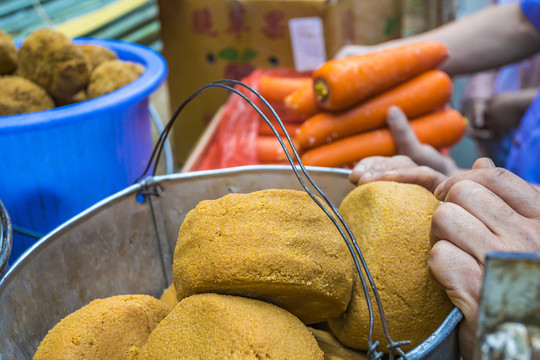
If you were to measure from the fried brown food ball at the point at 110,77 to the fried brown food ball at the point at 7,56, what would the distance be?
0.56 feet

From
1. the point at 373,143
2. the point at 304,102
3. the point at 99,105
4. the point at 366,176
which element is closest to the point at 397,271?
the point at 366,176

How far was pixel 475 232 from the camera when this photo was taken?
548mm

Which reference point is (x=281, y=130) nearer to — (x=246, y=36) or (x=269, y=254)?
(x=246, y=36)

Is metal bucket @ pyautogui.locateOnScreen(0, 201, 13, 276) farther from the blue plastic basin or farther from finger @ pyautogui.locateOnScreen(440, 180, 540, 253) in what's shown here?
finger @ pyautogui.locateOnScreen(440, 180, 540, 253)

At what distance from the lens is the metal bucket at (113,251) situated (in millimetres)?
618

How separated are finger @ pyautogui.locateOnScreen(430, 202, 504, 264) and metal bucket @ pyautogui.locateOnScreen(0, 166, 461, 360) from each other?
0.08 m

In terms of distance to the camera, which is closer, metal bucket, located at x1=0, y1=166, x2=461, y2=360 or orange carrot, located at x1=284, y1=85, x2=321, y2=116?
metal bucket, located at x1=0, y1=166, x2=461, y2=360

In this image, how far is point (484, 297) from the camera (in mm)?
337

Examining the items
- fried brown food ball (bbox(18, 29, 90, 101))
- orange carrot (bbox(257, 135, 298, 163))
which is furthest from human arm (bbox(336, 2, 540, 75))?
fried brown food ball (bbox(18, 29, 90, 101))

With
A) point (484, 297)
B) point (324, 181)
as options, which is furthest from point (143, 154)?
point (484, 297)

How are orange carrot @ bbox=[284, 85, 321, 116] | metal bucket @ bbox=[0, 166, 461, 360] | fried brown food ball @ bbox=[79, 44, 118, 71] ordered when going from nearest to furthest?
metal bucket @ bbox=[0, 166, 461, 360]
fried brown food ball @ bbox=[79, 44, 118, 71]
orange carrot @ bbox=[284, 85, 321, 116]

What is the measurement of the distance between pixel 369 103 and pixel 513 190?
2.55 feet

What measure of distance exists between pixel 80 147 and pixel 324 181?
0.47 m

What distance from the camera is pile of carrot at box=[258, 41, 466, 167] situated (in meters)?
1.28
